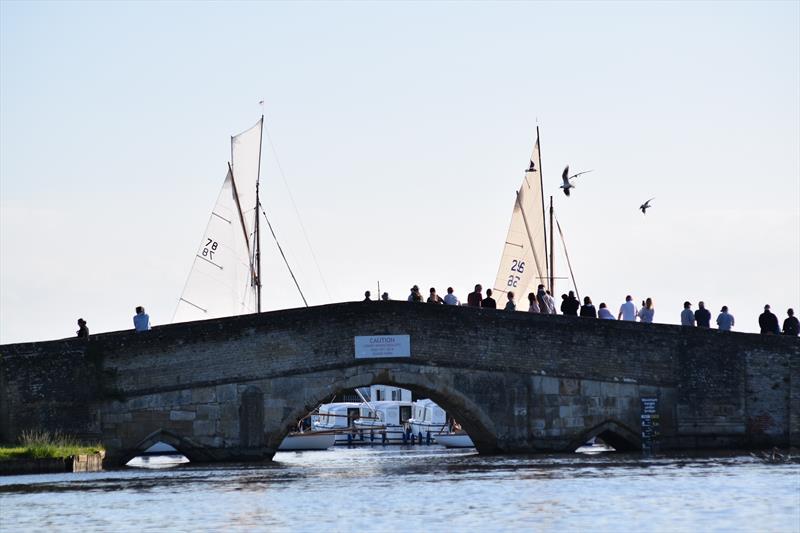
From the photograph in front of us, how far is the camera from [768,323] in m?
47.9

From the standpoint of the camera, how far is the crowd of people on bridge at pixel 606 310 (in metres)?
45.9

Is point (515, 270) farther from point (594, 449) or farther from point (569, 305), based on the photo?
point (569, 305)

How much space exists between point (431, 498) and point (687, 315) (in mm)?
19861

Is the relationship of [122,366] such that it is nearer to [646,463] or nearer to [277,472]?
[277,472]

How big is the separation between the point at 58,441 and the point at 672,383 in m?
16.8

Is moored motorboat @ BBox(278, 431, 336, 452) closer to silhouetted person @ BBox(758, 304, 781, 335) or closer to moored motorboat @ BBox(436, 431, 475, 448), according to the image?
moored motorboat @ BBox(436, 431, 475, 448)

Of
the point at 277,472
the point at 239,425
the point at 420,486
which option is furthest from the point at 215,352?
the point at 420,486

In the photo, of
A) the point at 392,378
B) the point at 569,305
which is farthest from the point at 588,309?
the point at 392,378

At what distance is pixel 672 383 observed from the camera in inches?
1818

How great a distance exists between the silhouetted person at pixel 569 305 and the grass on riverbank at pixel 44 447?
44.1ft

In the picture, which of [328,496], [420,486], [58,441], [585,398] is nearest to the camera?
[328,496]

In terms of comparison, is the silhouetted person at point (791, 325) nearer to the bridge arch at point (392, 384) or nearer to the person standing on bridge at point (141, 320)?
the bridge arch at point (392, 384)

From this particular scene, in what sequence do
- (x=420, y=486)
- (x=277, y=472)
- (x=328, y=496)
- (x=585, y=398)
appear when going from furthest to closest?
(x=585, y=398) < (x=277, y=472) < (x=420, y=486) < (x=328, y=496)

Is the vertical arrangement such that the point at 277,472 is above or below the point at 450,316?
below
